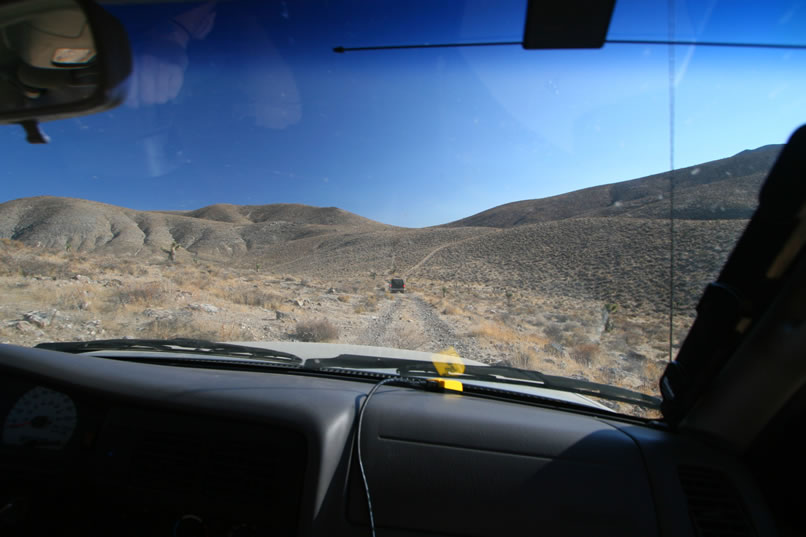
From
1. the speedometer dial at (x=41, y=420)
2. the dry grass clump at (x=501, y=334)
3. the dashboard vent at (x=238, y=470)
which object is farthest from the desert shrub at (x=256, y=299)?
the dashboard vent at (x=238, y=470)

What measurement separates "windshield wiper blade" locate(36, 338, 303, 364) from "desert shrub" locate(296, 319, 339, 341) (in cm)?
395

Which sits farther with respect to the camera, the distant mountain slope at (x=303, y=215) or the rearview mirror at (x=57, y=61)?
the distant mountain slope at (x=303, y=215)

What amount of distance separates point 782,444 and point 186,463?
324 centimetres

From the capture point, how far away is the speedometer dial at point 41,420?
9.63 ft

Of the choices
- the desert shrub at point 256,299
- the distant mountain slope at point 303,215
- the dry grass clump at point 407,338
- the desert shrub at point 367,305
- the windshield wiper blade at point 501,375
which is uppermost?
the distant mountain slope at point 303,215

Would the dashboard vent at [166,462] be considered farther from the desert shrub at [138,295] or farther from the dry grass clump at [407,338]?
the desert shrub at [138,295]

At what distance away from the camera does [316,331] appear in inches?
310

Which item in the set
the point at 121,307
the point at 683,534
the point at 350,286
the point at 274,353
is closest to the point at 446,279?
the point at 350,286

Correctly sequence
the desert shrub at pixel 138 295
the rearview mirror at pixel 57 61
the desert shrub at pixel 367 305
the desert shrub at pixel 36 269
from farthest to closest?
the desert shrub at pixel 367 305, the desert shrub at pixel 36 269, the desert shrub at pixel 138 295, the rearview mirror at pixel 57 61

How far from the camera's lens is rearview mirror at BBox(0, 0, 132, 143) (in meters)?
2.22

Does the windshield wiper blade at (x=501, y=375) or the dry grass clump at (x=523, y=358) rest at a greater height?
the windshield wiper blade at (x=501, y=375)

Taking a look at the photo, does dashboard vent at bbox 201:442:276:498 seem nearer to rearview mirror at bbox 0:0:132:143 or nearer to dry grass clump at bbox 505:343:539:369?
rearview mirror at bbox 0:0:132:143

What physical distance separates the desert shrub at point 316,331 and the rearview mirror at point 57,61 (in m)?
5.52

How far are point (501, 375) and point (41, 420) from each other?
3.45 metres
